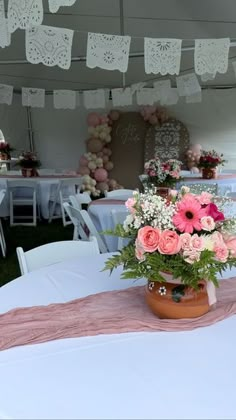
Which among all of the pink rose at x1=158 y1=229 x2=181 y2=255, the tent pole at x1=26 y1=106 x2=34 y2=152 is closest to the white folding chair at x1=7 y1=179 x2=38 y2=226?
the tent pole at x1=26 y1=106 x2=34 y2=152

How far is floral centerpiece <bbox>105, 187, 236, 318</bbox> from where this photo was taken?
46.5 inches

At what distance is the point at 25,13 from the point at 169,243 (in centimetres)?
230

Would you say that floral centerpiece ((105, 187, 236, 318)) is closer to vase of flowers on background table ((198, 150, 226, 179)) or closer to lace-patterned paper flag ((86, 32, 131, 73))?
lace-patterned paper flag ((86, 32, 131, 73))

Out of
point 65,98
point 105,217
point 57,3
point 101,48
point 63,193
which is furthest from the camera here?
point 65,98

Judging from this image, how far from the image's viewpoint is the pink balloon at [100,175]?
9.62 metres

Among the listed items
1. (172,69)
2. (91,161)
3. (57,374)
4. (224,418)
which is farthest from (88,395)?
(91,161)

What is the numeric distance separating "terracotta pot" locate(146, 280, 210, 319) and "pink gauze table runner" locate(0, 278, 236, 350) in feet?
0.08

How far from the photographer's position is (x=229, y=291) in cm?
159

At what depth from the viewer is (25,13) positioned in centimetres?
277

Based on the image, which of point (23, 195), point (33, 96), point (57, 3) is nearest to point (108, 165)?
point (33, 96)

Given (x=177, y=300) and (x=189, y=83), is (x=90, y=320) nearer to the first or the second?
(x=177, y=300)

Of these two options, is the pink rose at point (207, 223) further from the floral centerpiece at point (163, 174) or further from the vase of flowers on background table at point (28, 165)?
the vase of flowers on background table at point (28, 165)

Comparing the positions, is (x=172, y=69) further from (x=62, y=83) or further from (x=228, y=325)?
(x=62, y=83)

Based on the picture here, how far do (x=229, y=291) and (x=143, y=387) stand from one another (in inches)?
29.1
